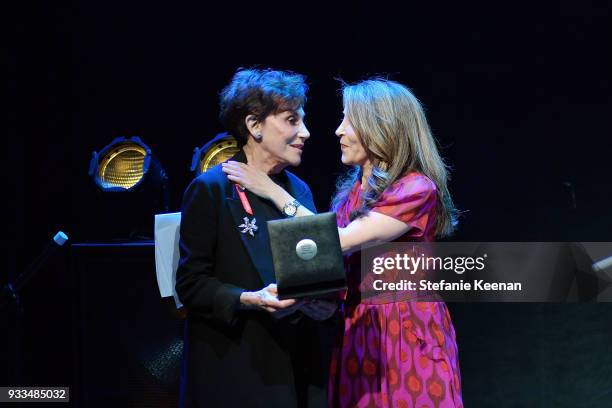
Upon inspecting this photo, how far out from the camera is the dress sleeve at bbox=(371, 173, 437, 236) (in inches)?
81.8

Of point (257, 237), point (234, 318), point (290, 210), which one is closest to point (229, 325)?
point (234, 318)

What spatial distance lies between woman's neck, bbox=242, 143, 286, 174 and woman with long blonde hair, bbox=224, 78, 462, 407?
0.07 m

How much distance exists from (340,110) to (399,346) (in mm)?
1818

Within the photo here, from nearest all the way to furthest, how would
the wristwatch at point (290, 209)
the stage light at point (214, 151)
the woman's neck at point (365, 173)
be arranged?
1. the wristwatch at point (290, 209)
2. the woman's neck at point (365, 173)
3. the stage light at point (214, 151)

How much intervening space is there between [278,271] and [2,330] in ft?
8.34

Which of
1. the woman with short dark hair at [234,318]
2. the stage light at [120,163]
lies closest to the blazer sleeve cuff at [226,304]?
the woman with short dark hair at [234,318]

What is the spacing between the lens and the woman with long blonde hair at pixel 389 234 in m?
2.05

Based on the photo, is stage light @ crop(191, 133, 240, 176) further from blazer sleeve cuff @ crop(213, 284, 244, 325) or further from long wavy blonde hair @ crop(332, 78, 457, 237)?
blazer sleeve cuff @ crop(213, 284, 244, 325)

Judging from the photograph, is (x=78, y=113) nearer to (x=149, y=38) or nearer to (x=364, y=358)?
(x=149, y=38)

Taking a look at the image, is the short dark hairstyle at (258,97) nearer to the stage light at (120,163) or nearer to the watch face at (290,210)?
the watch face at (290,210)

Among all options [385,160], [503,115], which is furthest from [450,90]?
[385,160]

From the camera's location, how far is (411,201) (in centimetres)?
208

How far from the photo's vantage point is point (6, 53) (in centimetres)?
369

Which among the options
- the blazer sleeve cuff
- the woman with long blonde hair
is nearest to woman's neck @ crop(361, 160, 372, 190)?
the woman with long blonde hair
